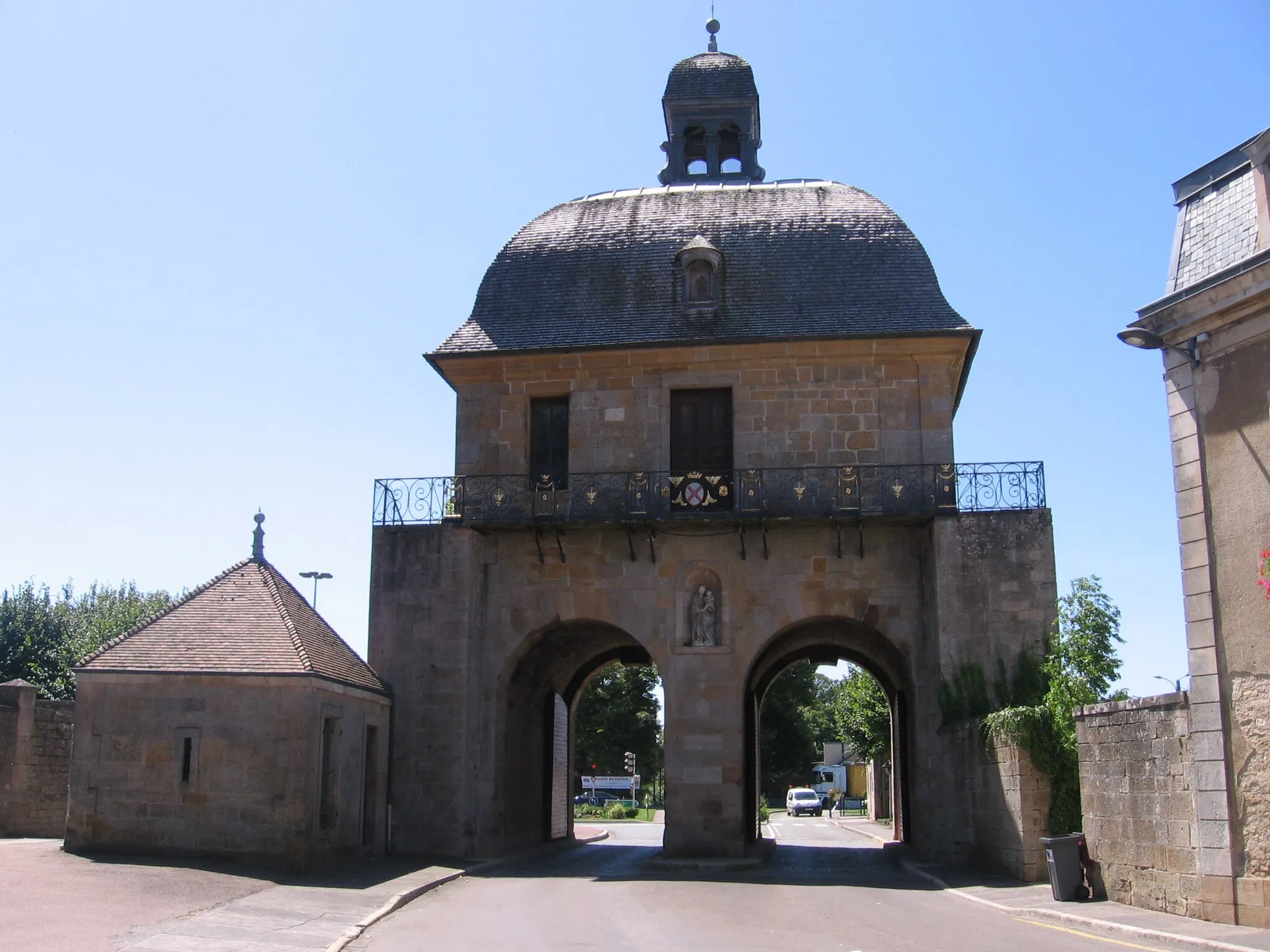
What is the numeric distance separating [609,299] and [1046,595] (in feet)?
29.7

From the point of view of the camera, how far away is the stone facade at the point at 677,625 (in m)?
20.3

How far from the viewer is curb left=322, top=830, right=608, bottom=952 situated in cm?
1166

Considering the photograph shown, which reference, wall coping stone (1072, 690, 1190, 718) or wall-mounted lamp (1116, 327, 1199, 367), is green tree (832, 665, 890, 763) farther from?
wall-mounted lamp (1116, 327, 1199, 367)

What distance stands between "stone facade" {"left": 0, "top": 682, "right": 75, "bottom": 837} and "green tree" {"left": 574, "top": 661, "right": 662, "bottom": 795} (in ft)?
120

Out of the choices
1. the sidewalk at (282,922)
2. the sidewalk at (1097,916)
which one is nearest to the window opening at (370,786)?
the sidewalk at (282,922)

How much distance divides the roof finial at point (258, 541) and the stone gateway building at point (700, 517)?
2.25 meters

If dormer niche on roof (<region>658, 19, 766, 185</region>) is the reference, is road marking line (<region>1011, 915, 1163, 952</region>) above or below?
below

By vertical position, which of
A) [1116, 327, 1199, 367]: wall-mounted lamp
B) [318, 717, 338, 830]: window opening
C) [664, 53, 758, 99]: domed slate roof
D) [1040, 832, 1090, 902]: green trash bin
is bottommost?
[1040, 832, 1090, 902]: green trash bin

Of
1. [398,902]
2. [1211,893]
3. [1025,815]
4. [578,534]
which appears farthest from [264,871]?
[1211,893]

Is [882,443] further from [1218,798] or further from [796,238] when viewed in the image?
[1218,798]

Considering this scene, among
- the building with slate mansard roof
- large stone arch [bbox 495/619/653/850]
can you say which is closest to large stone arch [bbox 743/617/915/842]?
large stone arch [bbox 495/619/653/850]

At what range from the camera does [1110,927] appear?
12.0m

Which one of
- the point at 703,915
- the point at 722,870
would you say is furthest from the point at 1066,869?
the point at 722,870

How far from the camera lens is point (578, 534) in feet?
72.3
